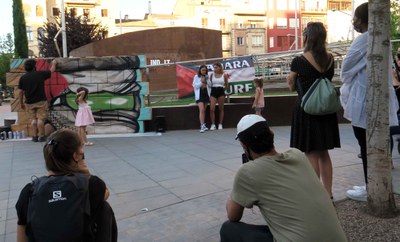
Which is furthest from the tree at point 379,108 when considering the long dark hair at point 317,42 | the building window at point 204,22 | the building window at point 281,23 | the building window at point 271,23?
the building window at point 281,23

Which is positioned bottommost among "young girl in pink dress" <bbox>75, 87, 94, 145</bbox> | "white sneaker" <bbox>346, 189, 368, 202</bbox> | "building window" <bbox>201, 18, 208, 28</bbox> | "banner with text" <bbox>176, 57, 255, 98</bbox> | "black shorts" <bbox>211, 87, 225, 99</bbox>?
"white sneaker" <bbox>346, 189, 368, 202</bbox>

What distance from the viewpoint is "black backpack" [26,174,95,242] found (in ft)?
7.38

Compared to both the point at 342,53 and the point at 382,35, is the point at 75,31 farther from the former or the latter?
the point at 382,35

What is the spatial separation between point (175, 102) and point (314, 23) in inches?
348

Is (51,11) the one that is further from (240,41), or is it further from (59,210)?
(59,210)

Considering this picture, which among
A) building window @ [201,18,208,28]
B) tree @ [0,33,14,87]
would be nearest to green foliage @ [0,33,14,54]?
tree @ [0,33,14,87]

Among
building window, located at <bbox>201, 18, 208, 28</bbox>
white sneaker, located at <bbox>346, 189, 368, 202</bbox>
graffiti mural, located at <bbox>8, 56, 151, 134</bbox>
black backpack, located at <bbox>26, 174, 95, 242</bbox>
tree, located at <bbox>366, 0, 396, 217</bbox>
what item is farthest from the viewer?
building window, located at <bbox>201, 18, 208, 28</bbox>

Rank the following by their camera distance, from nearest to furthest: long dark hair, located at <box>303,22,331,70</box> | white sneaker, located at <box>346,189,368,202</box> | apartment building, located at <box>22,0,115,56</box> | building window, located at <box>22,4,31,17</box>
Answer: long dark hair, located at <box>303,22,331,70</box>, white sneaker, located at <box>346,189,368,202</box>, building window, located at <box>22,4,31,17</box>, apartment building, located at <box>22,0,115,56</box>

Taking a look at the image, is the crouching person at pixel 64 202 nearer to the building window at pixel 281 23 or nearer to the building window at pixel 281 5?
the building window at pixel 281 23

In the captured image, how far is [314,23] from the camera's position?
413cm

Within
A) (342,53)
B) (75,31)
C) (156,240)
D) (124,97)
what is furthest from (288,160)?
(75,31)

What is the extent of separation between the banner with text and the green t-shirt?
9439 millimetres

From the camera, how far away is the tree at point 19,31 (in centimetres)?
3853

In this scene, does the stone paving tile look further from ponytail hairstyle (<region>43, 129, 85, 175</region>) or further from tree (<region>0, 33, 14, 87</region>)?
tree (<region>0, 33, 14, 87</region>)
